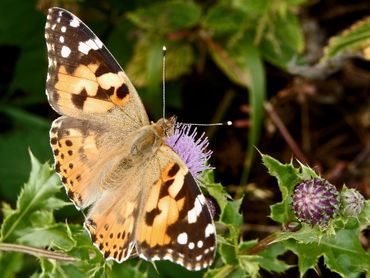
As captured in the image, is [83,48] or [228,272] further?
[228,272]

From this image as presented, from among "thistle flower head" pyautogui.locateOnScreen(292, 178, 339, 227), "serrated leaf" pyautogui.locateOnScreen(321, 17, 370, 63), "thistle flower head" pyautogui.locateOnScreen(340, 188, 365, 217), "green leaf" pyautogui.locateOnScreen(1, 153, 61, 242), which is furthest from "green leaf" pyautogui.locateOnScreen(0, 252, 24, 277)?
"serrated leaf" pyautogui.locateOnScreen(321, 17, 370, 63)

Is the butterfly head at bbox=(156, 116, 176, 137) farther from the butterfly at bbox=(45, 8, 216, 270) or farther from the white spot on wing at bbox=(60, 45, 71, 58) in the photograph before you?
the white spot on wing at bbox=(60, 45, 71, 58)

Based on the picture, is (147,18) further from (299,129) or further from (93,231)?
(93,231)

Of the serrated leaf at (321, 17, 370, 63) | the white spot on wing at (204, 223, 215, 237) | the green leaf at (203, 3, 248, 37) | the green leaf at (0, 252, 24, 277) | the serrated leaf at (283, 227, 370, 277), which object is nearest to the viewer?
the white spot on wing at (204, 223, 215, 237)

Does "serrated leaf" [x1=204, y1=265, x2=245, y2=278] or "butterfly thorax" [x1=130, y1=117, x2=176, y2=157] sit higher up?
"butterfly thorax" [x1=130, y1=117, x2=176, y2=157]

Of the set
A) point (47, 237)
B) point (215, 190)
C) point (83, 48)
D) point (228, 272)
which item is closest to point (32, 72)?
point (47, 237)

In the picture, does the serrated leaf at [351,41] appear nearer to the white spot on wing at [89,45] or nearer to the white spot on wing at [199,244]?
the white spot on wing at [89,45]

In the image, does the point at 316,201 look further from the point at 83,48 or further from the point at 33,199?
the point at 33,199
